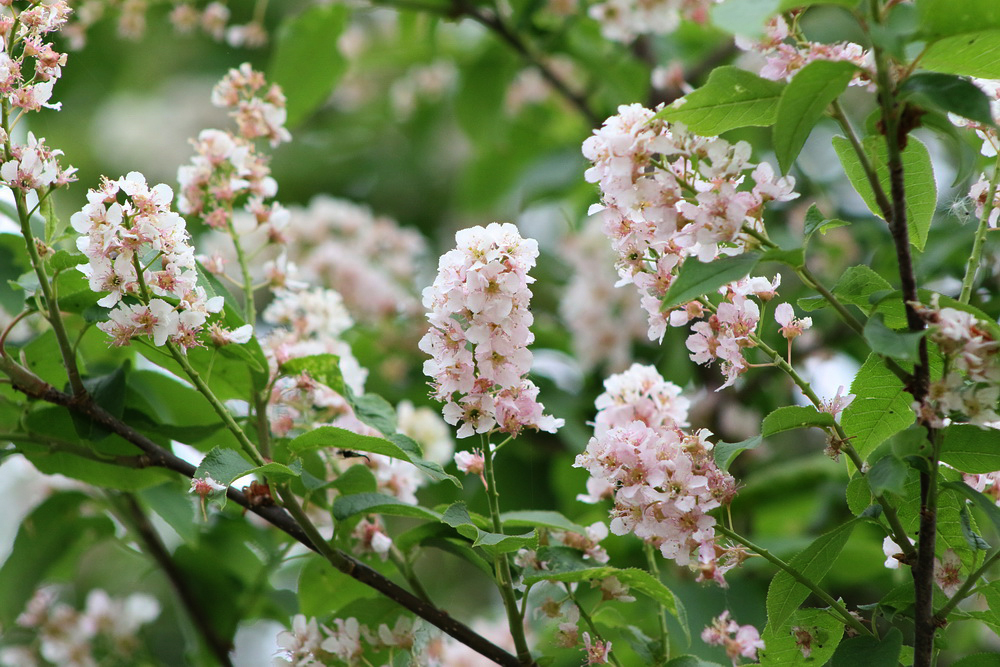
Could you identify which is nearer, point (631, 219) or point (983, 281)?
point (631, 219)

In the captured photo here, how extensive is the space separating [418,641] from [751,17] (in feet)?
3.07

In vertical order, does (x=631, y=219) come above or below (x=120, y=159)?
below

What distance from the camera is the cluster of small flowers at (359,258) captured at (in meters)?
3.15

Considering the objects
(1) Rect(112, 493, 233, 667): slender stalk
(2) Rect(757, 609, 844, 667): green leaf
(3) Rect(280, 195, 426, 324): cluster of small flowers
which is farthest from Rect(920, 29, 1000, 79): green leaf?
(3) Rect(280, 195, 426, 324): cluster of small flowers

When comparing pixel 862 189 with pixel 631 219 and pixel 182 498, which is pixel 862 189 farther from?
pixel 182 498

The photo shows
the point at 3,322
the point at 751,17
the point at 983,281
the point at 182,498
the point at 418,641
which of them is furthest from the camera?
the point at 983,281

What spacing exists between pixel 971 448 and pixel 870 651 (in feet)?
0.76

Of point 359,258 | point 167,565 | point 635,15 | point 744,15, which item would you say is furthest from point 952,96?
point 359,258

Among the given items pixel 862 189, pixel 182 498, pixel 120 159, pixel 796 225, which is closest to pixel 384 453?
pixel 862 189

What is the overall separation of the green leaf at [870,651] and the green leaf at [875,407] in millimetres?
196

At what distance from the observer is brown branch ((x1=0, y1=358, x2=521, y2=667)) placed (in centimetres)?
121

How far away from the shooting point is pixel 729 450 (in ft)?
3.29

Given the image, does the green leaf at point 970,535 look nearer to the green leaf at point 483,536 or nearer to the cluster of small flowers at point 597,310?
the green leaf at point 483,536

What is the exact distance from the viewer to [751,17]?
2.59 ft
